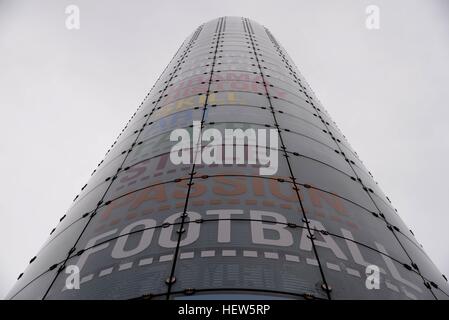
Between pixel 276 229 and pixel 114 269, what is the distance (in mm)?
2424

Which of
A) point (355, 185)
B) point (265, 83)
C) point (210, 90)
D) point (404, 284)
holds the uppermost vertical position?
point (265, 83)

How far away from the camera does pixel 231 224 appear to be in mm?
5840

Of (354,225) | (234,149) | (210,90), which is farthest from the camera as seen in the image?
(210,90)

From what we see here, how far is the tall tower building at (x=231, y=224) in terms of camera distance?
16.3 ft

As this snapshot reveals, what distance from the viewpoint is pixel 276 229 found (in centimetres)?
579

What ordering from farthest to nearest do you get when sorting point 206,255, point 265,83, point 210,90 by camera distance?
point 265,83 → point 210,90 → point 206,255

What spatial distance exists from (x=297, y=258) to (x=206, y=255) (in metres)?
1.26

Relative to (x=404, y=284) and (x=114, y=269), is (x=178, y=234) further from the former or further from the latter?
(x=404, y=284)

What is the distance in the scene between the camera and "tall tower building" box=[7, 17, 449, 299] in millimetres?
4980

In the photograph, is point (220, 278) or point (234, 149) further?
point (234, 149)
